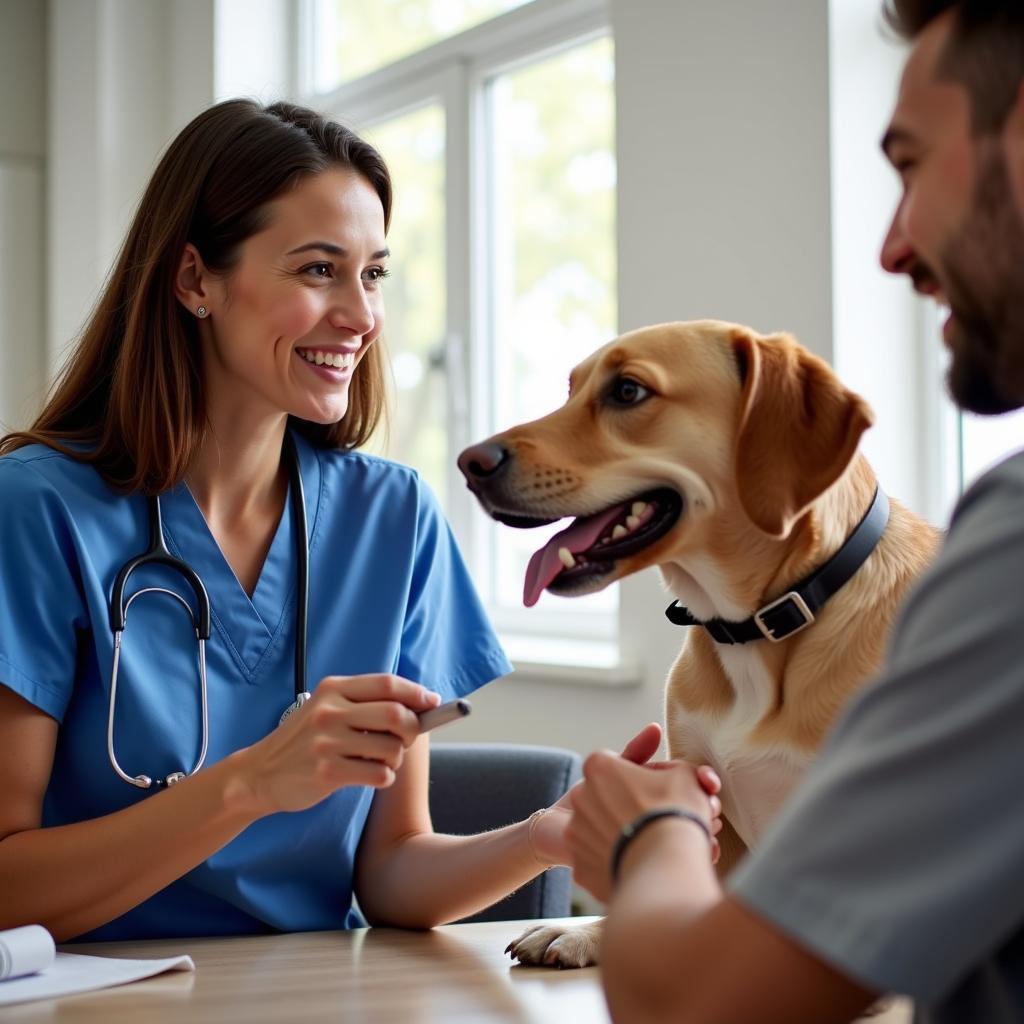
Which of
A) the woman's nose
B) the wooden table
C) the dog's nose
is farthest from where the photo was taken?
the woman's nose

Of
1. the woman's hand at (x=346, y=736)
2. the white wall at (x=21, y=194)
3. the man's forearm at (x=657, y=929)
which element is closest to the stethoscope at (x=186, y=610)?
the woman's hand at (x=346, y=736)

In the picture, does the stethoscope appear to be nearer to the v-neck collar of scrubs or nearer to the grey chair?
the v-neck collar of scrubs

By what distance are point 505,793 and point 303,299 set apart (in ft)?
2.44

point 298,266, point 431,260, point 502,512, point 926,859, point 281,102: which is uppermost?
point 431,260

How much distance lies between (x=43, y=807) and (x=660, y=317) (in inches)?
61.5

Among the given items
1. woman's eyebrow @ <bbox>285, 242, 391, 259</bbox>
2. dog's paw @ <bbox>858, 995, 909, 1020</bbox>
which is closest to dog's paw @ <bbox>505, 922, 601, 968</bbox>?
dog's paw @ <bbox>858, 995, 909, 1020</bbox>

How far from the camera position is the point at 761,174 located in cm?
234

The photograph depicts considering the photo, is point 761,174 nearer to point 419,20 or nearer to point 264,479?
point 264,479

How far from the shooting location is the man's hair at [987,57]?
650 mm

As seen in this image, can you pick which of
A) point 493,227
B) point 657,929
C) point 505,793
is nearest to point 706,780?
point 657,929

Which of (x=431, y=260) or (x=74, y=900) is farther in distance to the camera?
(x=431, y=260)

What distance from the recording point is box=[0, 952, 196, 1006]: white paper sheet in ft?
3.23

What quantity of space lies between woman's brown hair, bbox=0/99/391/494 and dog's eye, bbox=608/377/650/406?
17.8 inches

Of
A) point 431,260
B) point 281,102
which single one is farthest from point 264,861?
point 431,260
